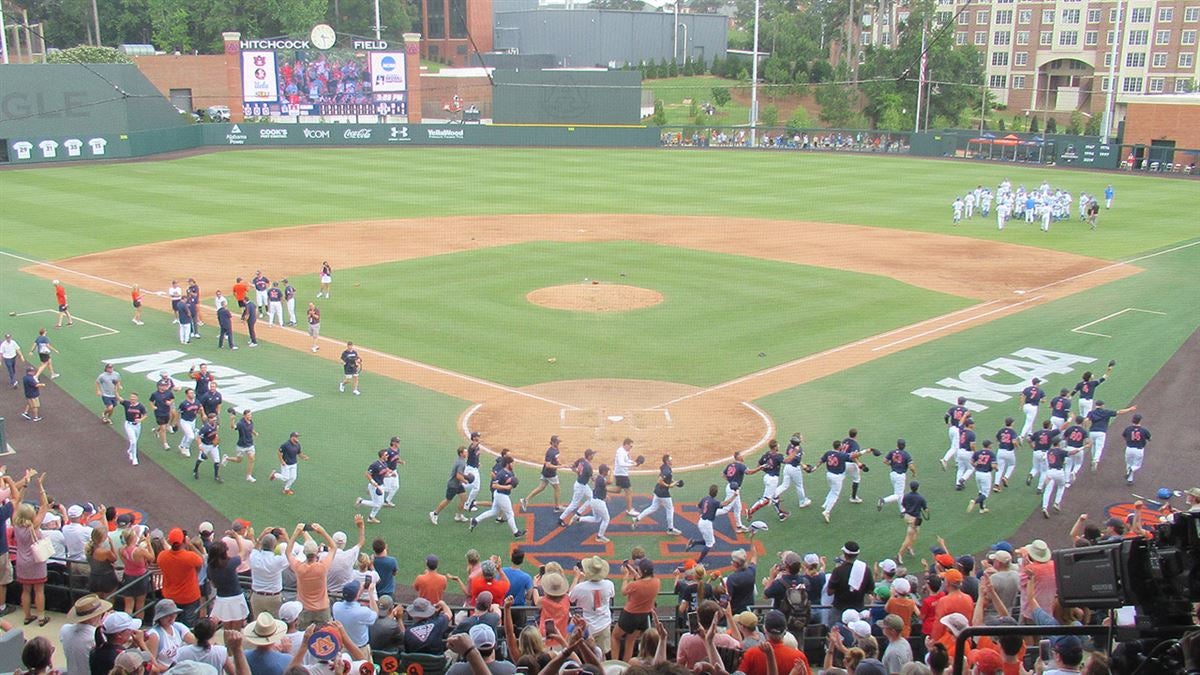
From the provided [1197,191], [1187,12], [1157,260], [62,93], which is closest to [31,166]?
[62,93]

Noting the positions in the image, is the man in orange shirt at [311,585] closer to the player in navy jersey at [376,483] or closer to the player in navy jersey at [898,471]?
the player in navy jersey at [376,483]

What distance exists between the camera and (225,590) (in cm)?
1027

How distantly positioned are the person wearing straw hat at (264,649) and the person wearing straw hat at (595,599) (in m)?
3.01

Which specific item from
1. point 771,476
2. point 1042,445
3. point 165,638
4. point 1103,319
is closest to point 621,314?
point 771,476

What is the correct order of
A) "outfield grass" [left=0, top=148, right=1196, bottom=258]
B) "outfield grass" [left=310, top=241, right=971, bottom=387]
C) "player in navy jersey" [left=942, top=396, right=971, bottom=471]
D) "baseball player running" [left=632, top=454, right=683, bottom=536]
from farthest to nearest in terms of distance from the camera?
"outfield grass" [left=0, top=148, right=1196, bottom=258] → "outfield grass" [left=310, top=241, right=971, bottom=387] → "player in navy jersey" [left=942, top=396, right=971, bottom=471] → "baseball player running" [left=632, top=454, right=683, bottom=536]

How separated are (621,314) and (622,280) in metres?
4.35

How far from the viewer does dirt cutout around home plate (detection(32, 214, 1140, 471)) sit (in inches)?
769

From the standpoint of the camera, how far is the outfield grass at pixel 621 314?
78.1 feet

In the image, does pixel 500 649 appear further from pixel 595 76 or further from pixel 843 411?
pixel 595 76

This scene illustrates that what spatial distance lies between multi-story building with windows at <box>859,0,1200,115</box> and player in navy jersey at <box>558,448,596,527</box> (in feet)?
263

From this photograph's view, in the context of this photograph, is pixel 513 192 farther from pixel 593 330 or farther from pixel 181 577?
pixel 181 577

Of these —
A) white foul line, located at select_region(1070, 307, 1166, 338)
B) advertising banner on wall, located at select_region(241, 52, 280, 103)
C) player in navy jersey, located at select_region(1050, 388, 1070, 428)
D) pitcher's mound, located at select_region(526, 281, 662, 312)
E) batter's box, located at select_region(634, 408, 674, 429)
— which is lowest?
batter's box, located at select_region(634, 408, 674, 429)

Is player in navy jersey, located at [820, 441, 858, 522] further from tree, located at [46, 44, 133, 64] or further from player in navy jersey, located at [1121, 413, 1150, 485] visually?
tree, located at [46, 44, 133, 64]

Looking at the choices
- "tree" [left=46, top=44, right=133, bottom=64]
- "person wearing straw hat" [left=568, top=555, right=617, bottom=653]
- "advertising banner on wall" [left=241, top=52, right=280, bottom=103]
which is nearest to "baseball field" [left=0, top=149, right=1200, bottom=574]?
"person wearing straw hat" [left=568, top=555, right=617, bottom=653]
